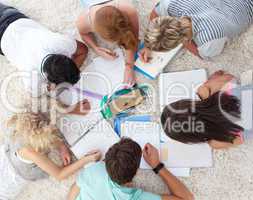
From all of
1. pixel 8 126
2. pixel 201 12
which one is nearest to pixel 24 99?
pixel 8 126

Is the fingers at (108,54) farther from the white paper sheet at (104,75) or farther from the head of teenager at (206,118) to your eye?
the head of teenager at (206,118)

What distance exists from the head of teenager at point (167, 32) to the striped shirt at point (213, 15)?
0.13 feet

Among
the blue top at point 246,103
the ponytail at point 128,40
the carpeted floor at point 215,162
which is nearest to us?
the blue top at point 246,103

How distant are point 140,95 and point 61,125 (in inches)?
12.3

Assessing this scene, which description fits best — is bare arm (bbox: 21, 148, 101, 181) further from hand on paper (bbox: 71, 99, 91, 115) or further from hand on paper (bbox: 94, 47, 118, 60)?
hand on paper (bbox: 94, 47, 118, 60)

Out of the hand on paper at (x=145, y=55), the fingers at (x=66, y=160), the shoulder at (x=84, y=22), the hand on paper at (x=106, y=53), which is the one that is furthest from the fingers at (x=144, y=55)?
the fingers at (x=66, y=160)

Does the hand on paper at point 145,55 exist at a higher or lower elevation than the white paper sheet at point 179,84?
higher

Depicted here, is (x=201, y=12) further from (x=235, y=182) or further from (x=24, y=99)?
(x=24, y=99)

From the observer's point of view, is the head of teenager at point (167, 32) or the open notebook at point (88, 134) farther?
the open notebook at point (88, 134)

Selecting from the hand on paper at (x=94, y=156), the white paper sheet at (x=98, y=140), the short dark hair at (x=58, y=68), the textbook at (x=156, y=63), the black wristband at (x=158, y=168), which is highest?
the short dark hair at (x=58, y=68)

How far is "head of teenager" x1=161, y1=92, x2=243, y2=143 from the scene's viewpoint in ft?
3.65

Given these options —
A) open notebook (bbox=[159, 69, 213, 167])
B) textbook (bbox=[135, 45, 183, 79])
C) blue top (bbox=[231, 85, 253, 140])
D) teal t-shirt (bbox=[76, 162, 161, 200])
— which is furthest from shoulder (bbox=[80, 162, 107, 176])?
blue top (bbox=[231, 85, 253, 140])

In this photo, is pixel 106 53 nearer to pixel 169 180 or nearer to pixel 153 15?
pixel 153 15

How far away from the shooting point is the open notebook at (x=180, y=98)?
1343 mm
